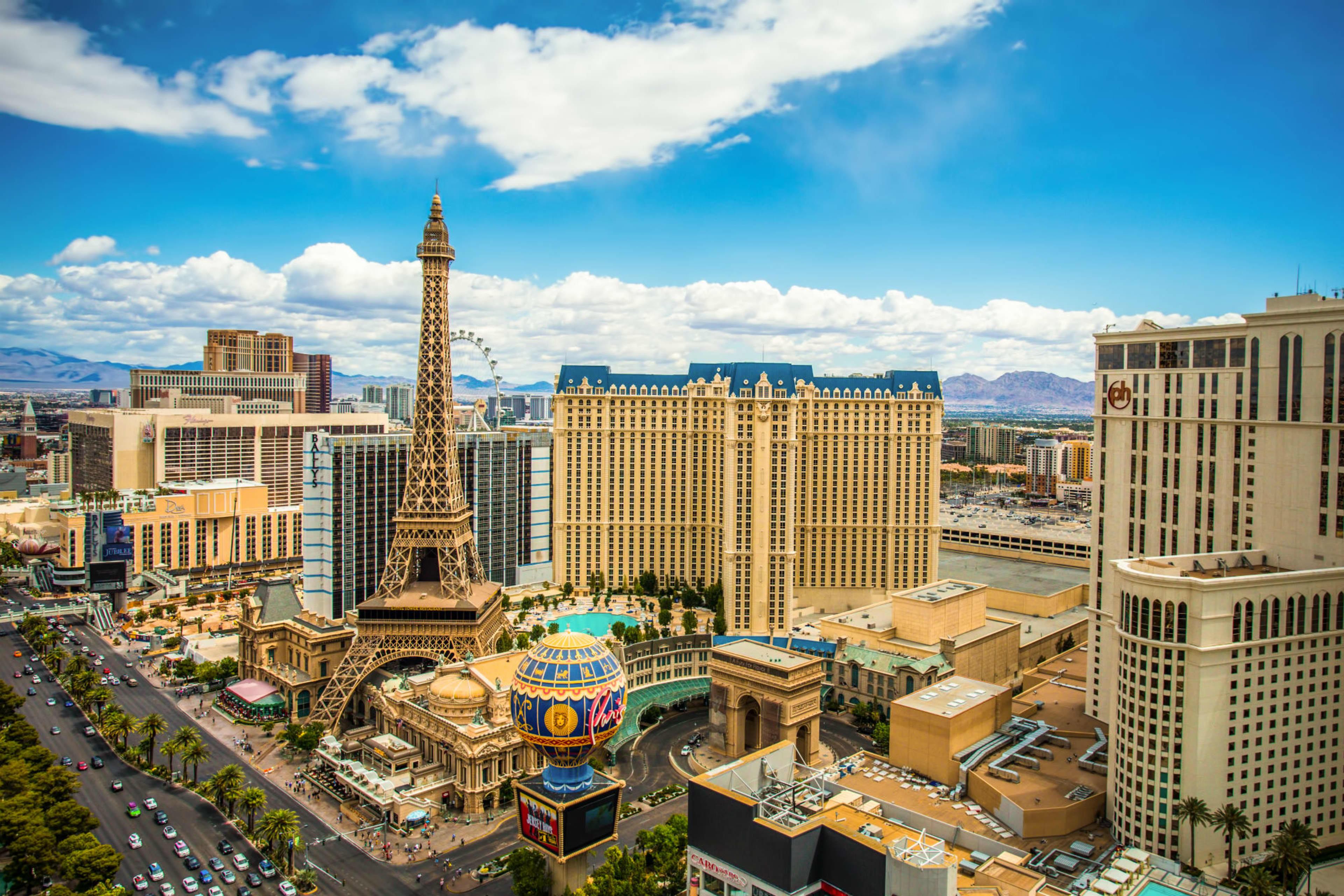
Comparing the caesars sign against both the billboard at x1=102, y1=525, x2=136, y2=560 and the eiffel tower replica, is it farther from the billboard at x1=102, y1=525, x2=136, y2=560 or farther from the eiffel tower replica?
the billboard at x1=102, y1=525, x2=136, y2=560

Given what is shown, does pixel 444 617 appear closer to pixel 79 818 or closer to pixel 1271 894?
pixel 79 818

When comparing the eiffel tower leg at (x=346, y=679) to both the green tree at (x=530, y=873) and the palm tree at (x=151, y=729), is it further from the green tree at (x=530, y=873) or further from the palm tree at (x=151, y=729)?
the green tree at (x=530, y=873)

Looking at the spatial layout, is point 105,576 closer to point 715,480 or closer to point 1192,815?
point 715,480

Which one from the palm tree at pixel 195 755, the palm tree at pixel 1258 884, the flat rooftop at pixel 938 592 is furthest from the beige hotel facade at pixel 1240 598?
the palm tree at pixel 195 755

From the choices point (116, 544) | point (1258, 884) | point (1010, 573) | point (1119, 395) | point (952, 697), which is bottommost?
point (1258, 884)

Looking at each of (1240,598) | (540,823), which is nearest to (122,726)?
(540,823)

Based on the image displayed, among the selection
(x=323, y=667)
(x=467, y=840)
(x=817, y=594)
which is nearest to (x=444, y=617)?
(x=323, y=667)
